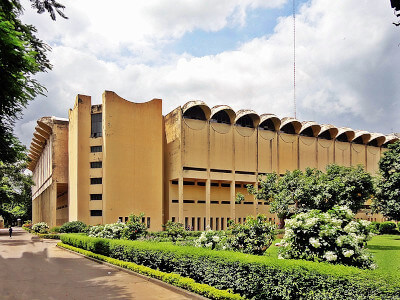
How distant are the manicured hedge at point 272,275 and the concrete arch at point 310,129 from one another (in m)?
36.2

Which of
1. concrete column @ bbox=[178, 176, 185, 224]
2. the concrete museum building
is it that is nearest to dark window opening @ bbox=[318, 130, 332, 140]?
the concrete museum building

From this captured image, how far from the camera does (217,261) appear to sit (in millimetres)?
9648

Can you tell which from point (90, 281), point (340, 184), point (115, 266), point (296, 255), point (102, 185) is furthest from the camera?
point (102, 185)

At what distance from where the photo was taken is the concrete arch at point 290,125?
44.2m

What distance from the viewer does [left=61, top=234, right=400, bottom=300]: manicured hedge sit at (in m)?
6.20

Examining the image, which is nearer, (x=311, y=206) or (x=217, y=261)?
(x=217, y=261)

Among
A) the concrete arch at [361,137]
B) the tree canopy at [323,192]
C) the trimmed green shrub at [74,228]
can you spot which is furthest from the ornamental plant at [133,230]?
the concrete arch at [361,137]

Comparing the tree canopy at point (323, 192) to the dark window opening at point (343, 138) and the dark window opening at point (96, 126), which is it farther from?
the dark window opening at point (343, 138)

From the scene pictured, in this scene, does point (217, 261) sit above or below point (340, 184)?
below

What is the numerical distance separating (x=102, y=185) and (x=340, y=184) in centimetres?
2245

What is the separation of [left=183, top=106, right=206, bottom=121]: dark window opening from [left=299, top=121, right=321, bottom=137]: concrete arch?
13796 mm

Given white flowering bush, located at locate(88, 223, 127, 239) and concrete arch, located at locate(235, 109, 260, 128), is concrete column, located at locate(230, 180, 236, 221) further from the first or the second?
white flowering bush, located at locate(88, 223, 127, 239)

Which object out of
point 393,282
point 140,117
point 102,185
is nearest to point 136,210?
point 102,185

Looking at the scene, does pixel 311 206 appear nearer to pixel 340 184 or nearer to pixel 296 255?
pixel 340 184
